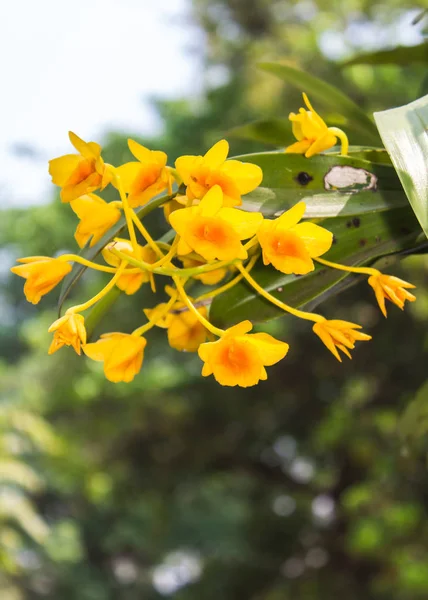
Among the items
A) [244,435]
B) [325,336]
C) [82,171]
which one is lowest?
[244,435]

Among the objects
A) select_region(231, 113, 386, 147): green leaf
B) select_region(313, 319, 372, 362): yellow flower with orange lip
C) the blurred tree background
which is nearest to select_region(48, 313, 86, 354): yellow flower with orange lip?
select_region(313, 319, 372, 362): yellow flower with orange lip

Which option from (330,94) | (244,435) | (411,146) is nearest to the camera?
(411,146)

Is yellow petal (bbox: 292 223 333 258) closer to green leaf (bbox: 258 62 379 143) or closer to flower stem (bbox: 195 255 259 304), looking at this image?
flower stem (bbox: 195 255 259 304)

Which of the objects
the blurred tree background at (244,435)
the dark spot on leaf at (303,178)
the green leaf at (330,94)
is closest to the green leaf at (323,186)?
the dark spot on leaf at (303,178)

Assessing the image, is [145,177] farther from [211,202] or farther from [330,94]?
[330,94]

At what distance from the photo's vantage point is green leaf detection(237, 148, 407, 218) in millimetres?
295

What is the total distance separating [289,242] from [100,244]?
0.09 m

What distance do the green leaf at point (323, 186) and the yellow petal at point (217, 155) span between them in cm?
2

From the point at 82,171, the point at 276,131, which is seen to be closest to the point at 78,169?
the point at 82,171

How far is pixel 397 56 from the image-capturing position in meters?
0.49

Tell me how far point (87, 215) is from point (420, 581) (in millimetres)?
3193

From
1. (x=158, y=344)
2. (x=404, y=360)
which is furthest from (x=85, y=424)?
(x=404, y=360)

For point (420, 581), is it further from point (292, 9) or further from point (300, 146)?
point (292, 9)

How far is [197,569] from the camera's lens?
4.28 m
